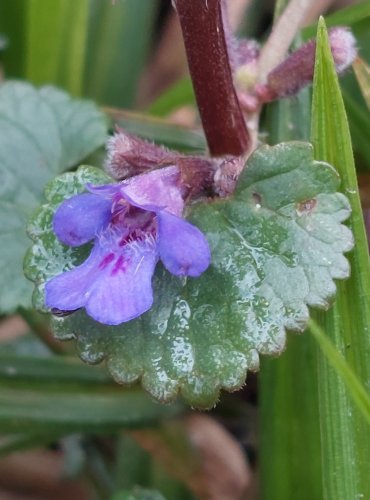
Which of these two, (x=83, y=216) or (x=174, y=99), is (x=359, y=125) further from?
(x=83, y=216)

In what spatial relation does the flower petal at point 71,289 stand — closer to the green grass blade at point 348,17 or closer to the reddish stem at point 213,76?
the reddish stem at point 213,76

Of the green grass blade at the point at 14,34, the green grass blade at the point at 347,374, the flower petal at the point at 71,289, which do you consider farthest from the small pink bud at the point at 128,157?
the green grass blade at the point at 14,34

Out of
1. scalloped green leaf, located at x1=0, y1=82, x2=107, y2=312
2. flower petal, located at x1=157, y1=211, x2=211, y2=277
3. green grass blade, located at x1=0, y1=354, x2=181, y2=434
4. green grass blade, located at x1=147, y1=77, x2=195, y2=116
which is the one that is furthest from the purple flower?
green grass blade, located at x1=147, y1=77, x2=195, y2=116

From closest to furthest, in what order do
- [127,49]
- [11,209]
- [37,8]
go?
1. [11,209]
2. [37,8]
3. [127,49]

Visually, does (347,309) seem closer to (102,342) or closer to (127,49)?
(102,342)

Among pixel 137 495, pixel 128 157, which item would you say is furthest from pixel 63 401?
pixel 128 157

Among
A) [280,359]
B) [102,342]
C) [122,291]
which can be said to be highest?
[122,291]

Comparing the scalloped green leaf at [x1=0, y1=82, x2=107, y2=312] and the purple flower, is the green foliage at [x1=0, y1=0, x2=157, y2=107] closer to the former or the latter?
the scalloped green leaf at [x1=0, y1=82, x2=107, y2=312]

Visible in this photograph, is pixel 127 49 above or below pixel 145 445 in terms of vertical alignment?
above

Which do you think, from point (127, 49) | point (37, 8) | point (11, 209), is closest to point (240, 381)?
point (11, 209)
